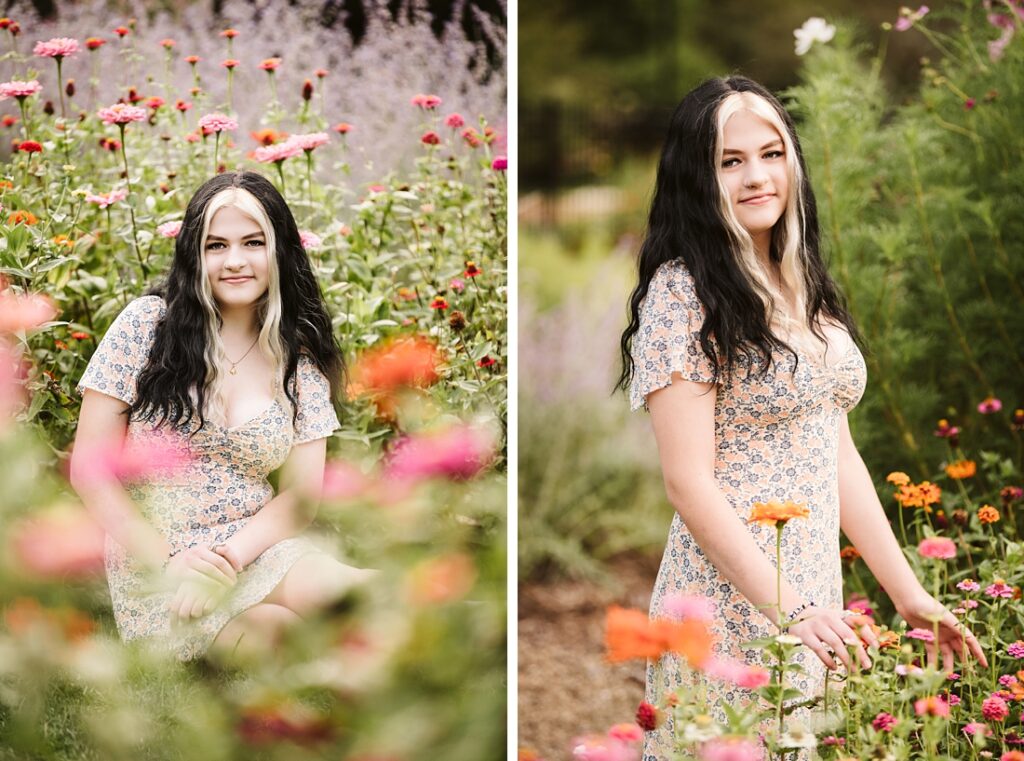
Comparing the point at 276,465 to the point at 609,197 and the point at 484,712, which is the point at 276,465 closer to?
the point at 484,712

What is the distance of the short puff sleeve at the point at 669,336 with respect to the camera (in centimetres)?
147

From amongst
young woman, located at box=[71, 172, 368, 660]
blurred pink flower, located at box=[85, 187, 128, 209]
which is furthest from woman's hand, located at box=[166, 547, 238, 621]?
Result: blurred pink flower, located at box=[85, 187, 128, 209]

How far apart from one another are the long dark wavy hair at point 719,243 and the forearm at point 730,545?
0.59 ft

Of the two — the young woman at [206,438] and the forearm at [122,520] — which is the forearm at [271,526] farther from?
the forearm at [122,520]

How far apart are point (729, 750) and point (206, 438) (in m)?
1.01

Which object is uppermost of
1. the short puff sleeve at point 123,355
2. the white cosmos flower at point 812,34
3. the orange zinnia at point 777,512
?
the white cosmos flower at point 812,34

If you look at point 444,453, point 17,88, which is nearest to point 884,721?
point 444,453

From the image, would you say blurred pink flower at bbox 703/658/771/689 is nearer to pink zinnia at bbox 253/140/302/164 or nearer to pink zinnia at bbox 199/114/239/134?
pink zinnia at bbox 253/140/302/164

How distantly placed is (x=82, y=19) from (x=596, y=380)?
6.79ft

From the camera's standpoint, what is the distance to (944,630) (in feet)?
5.16

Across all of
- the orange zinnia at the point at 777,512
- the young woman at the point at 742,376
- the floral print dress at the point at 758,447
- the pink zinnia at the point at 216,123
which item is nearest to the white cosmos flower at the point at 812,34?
the young woman at the point at 742,376

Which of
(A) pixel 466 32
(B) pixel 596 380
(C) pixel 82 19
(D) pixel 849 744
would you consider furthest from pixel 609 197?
(D) pixel 849 744

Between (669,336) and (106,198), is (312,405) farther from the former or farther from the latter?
(669,336)

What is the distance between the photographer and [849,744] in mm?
1438
